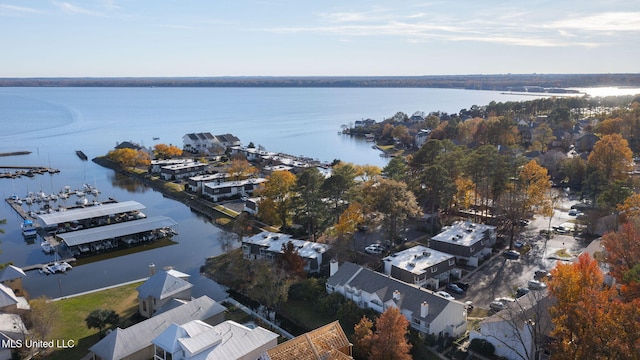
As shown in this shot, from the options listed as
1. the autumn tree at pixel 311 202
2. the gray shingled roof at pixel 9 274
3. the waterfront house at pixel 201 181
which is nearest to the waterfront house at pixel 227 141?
the waterfront house at pixel 201 181

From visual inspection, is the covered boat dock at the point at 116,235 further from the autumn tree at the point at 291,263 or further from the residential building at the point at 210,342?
the residential building at the point at 210,342

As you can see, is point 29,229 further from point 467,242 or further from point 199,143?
point 199,143

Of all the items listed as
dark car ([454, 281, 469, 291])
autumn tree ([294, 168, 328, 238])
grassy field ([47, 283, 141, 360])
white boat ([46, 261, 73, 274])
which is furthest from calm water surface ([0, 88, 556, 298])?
dark car ([454, 281, 469, 291])

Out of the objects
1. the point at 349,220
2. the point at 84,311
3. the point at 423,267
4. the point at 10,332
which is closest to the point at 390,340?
the point at 423,267

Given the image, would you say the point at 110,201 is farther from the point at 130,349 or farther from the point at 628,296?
the point at 628,296

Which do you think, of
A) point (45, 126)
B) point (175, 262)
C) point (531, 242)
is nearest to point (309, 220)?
point (175, 262)

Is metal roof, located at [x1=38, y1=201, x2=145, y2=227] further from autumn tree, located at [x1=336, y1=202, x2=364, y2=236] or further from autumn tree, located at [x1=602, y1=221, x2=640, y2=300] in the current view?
autumn tree, located at [x1=602, y1=221, x2=640, y2=300]
